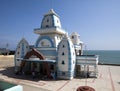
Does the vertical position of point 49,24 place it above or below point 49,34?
above

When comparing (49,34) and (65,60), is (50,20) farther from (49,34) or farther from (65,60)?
(65,60)

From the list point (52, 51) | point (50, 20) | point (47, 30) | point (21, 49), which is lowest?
point (52, 51)

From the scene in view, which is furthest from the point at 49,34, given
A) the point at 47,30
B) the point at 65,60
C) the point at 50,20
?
the point at 65,60

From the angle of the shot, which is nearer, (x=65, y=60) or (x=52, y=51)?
(x=65, y=60)

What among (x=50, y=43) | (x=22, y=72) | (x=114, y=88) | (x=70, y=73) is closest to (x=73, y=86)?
(x=70, y=73)

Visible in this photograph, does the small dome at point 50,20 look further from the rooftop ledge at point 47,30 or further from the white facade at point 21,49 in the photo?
the white facade at point 21,49

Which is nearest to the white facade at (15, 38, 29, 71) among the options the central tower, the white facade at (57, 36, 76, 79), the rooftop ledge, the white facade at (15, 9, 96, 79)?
the white facade at (15, 9, 96, 79)

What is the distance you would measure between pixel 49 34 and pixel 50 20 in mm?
2988

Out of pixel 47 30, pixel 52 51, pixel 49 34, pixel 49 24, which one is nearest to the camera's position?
pixel 52 51

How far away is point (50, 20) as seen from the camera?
26438mm

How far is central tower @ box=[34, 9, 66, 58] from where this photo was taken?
80.3ft

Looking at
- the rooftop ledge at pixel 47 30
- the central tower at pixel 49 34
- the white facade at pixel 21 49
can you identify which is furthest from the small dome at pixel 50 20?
the white facade at pixel 21 49

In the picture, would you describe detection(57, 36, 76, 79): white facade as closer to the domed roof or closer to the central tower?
the central tower

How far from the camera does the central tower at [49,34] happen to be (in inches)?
964
